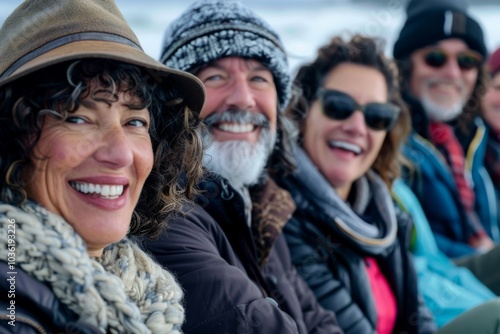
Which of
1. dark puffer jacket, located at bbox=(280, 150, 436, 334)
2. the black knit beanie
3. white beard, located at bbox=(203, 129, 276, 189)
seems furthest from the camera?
the black knit beanie

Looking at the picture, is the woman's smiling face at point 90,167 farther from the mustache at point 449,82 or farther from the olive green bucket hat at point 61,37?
the mustache at point 449,82

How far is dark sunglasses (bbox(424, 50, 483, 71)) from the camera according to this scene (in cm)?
464

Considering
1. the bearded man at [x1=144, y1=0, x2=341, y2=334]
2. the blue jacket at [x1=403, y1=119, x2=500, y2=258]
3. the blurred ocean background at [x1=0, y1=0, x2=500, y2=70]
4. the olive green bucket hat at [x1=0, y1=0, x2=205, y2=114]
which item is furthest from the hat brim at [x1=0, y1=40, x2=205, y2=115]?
the blue jacket at [x1=403, y1=119, x2=500, y2=258]

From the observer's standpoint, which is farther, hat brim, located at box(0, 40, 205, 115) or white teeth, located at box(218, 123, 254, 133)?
white teeth, located at box(218, 123, 254, 133)

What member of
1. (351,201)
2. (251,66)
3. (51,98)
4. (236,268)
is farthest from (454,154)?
(51,98)

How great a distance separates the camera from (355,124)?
324 centimetres

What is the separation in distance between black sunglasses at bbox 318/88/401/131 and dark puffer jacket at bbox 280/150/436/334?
0.23 metres

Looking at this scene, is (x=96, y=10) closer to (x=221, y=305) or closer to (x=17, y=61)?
(x=17, y=61)

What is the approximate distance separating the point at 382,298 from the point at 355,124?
2.47ft

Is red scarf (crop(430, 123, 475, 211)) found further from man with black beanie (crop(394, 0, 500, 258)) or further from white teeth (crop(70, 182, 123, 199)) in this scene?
white teeth (crop(70, 182, 123, 199))

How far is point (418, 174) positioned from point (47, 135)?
9.93 feet

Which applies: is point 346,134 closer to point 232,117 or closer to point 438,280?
point 232,117

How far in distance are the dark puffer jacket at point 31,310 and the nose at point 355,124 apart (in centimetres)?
193

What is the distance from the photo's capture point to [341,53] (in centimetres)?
333
